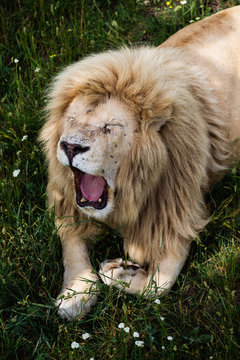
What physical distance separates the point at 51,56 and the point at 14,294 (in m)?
2.17

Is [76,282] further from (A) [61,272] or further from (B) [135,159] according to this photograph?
(B) [135,159]

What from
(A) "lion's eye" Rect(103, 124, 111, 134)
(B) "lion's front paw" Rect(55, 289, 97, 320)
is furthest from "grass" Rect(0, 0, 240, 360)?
(A) "lion's eye" Rect(103, 124, 111, 134)

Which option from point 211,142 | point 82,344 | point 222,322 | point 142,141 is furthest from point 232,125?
point 82,344

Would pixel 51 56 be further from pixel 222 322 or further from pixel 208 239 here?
pixel 222 322

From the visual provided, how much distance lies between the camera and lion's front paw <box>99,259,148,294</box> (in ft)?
9.45

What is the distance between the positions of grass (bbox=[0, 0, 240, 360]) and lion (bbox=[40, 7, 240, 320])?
99 mm

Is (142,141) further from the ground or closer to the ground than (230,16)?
closer to the ground

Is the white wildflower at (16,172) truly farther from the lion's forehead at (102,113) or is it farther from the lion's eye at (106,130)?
the lion's eye at (106,130)

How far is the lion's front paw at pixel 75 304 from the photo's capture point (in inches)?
110

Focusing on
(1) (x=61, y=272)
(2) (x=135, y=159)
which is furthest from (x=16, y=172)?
(2) (x=135, y=159)

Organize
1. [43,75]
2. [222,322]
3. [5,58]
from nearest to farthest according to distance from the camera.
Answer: [222,322] < [43,75] < [5,58]

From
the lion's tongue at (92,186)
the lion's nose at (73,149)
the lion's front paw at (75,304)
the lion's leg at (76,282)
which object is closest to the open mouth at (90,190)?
the lion's tongue at (92,186)

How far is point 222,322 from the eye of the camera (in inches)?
101

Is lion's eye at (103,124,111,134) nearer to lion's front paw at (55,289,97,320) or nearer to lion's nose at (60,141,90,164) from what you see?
lion's nose at (60,141,90,164)
